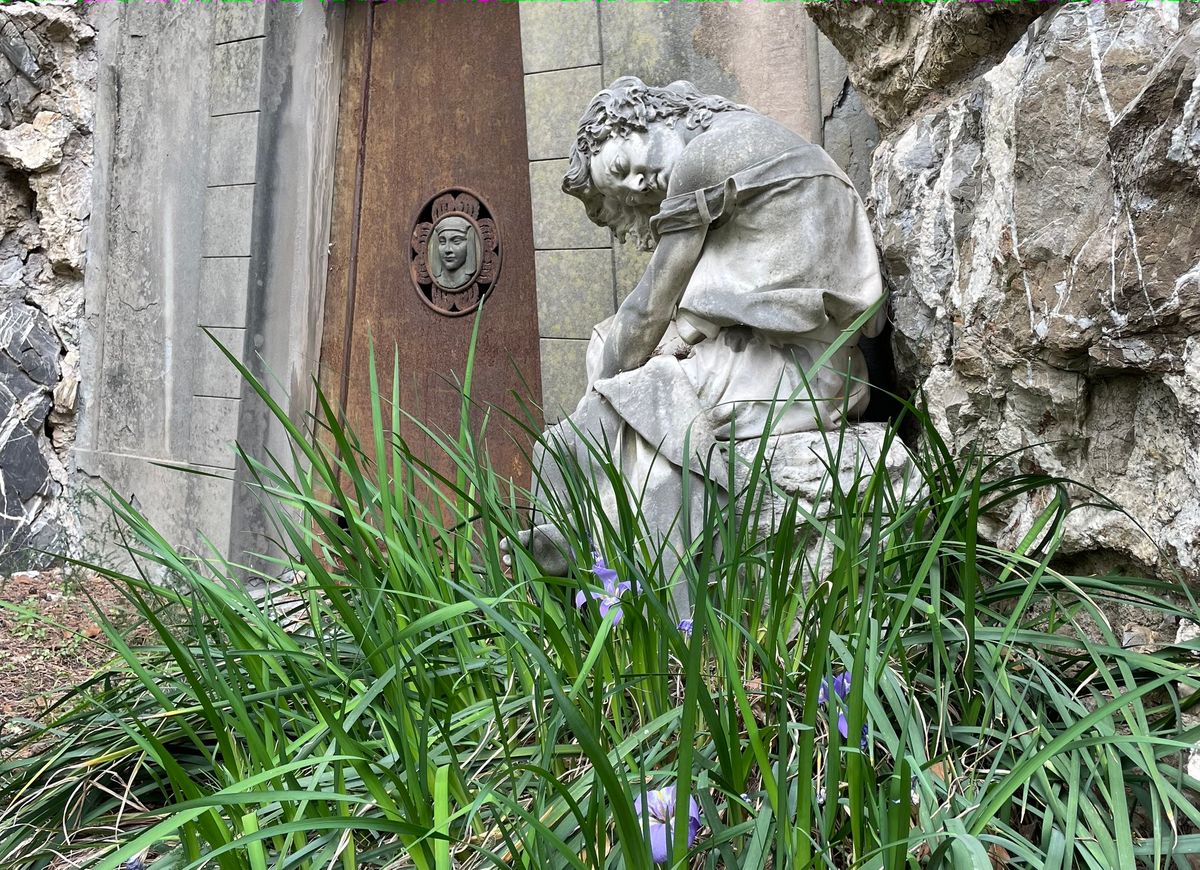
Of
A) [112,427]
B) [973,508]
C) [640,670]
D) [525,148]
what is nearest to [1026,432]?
[973,508]

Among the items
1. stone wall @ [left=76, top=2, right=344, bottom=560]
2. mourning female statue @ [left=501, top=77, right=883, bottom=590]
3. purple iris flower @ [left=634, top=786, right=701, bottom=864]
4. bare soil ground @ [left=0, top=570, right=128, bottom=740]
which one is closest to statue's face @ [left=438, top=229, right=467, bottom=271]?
stone wall @ [left=76, top=2, right=344, bottom=560]

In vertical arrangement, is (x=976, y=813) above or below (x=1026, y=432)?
below

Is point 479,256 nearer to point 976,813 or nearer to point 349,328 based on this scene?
point 349,328

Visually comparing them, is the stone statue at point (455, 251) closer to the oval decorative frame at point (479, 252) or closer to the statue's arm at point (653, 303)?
the oval decorative frame at point (479, 252)

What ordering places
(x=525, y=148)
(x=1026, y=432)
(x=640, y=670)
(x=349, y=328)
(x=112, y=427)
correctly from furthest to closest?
A: (x=112, y=427), (x=349, y=328), (x=525, y=148), (x=1026, y=432), (x=640, y=670)

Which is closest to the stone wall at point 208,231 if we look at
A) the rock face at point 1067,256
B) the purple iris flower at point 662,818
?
the rock face at point 1067,256

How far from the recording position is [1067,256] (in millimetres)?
1937

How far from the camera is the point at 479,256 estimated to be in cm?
395

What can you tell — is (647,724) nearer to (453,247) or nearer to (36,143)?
(453,247)

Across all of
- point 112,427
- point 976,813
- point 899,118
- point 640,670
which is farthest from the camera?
point 112,427

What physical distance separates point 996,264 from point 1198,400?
570mm

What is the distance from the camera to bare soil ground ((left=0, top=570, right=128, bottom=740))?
284 centimetres

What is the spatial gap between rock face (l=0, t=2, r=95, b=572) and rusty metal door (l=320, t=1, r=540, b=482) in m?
1.22

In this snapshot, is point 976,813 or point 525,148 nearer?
point 976,813
